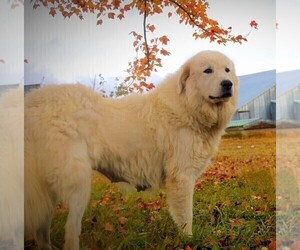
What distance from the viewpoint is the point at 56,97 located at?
276 cm

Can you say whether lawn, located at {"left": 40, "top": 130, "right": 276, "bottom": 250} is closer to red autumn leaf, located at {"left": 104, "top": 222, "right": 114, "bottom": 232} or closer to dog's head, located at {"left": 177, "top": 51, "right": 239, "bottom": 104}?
red autumn leaf, located at {"left": 104, "top": 222, "right": 114, "bottom": 232}

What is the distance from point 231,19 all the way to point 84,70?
90 centimetres

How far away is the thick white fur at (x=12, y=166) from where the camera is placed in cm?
272

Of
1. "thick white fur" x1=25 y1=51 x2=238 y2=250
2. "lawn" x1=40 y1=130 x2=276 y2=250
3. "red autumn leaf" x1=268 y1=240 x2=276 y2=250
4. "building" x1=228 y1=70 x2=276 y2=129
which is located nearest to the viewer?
"thick white fur" x1=25 y1=51 x2=238 y2=250

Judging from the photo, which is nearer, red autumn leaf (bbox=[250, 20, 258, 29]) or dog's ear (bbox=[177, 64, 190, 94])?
dog's ear (bbox=[177, 64, 190, 94])

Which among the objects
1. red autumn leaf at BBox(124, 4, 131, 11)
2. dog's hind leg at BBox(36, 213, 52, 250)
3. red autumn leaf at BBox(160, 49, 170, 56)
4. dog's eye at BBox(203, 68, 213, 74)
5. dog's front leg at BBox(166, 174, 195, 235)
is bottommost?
dog's hind leg at BBox(36, 213, 52, 250)

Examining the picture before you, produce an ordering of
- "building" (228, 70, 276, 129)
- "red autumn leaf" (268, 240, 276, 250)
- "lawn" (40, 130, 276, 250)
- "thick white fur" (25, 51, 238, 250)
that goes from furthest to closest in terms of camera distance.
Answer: "red autumn leaf" (268, 240, 276, 250)
"building" (228, 70, 276, 129)
"lawn" (40, 130, 276, 250)
"thick white fur" (25, 51, 238, 250)

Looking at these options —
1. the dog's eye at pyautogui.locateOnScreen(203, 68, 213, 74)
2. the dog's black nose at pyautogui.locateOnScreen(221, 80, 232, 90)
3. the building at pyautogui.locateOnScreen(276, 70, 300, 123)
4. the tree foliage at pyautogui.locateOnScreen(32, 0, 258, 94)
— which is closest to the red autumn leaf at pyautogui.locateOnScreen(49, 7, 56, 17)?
the tree foliage at pyautogui.locateOnScreen(32, 0, 258, 94)

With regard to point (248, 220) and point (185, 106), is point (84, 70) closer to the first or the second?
point (185, 106)

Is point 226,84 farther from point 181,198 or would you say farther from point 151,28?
point 181,198

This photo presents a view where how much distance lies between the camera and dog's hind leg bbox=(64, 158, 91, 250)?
2.72 metres

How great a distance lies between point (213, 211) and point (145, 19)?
1149 millimetres

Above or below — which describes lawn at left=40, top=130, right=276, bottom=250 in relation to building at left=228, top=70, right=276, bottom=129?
below

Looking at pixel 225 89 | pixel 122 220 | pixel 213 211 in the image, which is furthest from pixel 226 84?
pixel 122 220
